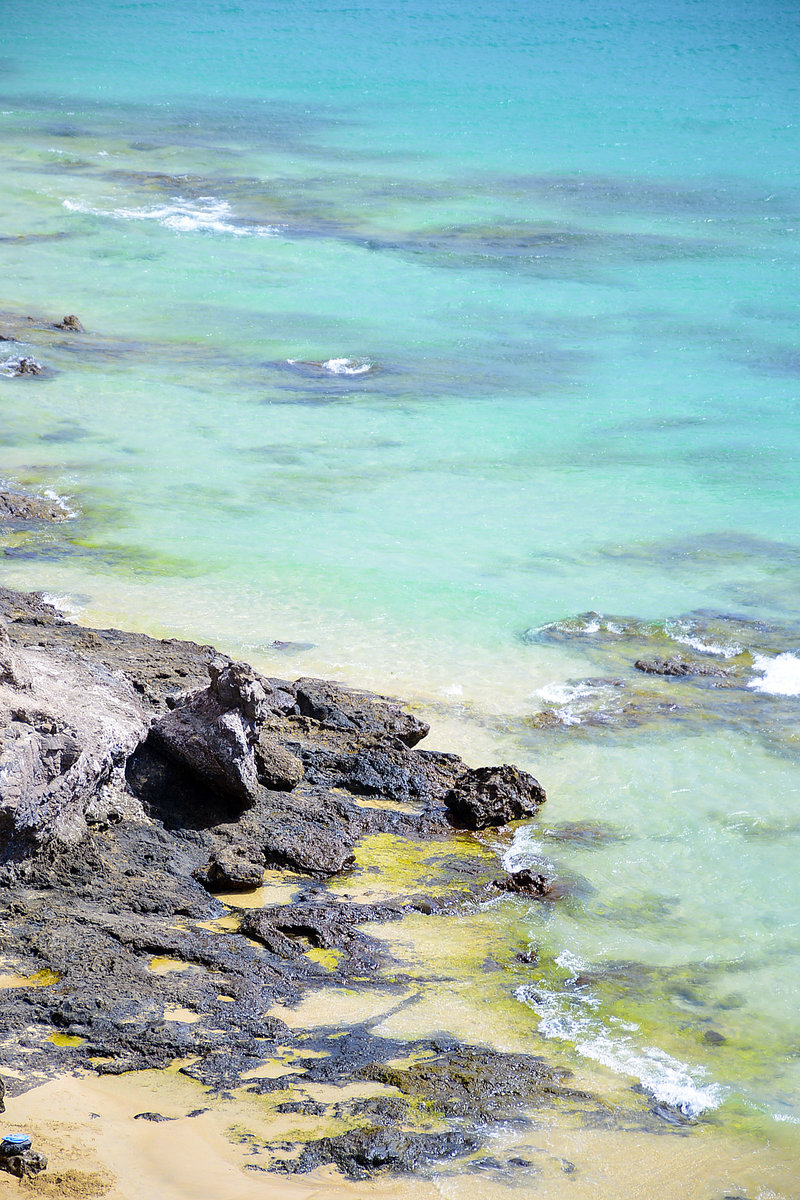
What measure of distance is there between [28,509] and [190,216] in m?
13.6

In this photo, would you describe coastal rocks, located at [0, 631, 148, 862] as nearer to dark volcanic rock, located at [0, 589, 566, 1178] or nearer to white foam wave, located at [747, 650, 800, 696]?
dark volcanic rock, located at [0, 589, 566, 1178]

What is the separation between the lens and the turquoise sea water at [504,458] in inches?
258

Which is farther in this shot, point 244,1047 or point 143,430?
point 143,430

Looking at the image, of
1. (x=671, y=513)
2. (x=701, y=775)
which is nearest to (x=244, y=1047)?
(x=701, y=775)

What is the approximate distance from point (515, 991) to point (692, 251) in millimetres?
18972

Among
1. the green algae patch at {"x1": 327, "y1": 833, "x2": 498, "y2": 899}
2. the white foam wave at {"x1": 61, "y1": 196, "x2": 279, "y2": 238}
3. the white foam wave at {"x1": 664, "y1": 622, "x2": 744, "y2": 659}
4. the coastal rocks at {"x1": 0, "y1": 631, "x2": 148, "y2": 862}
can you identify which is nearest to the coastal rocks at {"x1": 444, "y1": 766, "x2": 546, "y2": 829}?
the green algae patch at {"x1": 327, "y1": 833, "x2": 498, "y2": 899}

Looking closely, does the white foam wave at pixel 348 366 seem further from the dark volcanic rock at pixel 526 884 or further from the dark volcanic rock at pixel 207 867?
the dark volcanic rock at pixel 526 884

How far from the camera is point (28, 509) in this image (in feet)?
36.0

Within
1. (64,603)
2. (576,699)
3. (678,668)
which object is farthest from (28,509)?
(678,668)

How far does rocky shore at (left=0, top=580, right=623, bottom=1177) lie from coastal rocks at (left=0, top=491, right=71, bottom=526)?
364 cm

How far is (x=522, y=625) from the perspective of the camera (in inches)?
380

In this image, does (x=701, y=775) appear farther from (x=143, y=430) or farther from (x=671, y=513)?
(x=143, y=430)

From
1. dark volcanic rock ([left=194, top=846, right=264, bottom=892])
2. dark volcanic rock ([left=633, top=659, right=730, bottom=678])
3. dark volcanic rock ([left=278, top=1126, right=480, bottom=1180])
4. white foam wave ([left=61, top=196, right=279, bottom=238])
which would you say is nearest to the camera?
dark volcanic rock ([left=278, top=1126, right=480, bottom=1180])

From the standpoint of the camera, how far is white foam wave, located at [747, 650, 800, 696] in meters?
8.71
